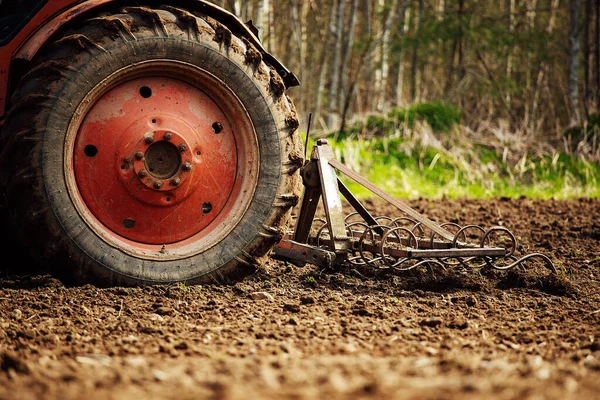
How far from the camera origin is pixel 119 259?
3320 millimetres

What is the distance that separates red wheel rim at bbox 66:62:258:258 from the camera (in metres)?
3.34

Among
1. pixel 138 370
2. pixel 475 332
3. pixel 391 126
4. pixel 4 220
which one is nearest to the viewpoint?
pixel 138 370

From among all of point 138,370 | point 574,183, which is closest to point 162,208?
point 138,370

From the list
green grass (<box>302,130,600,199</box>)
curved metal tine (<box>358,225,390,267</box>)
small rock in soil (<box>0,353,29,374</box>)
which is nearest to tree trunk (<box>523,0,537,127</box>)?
green grass (<box>302,130,600,199</box>)

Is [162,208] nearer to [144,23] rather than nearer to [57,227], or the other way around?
[57,227]

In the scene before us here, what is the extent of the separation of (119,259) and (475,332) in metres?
1.66

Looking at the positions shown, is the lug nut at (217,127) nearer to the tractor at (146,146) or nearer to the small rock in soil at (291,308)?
the tractor at (146,146)

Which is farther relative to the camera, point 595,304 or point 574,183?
point 574,183

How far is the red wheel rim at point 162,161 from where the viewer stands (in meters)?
3.34

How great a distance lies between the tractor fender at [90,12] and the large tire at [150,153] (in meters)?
0.06

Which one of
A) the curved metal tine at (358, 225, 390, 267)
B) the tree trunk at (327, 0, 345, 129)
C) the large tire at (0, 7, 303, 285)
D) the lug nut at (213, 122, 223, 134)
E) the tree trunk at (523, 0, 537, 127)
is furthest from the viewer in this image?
the tree trunk at (523, 0, 537, 127)

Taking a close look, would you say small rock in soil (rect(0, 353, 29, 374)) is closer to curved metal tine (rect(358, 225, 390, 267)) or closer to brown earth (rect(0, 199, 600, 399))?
brown earth (rect(0, 199, 600, 399))

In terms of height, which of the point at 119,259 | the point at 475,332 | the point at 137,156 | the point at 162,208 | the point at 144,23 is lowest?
the point at 475,332

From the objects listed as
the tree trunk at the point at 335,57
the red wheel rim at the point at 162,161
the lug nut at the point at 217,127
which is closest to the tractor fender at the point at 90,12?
the red wheel rim at the point at 162,161
